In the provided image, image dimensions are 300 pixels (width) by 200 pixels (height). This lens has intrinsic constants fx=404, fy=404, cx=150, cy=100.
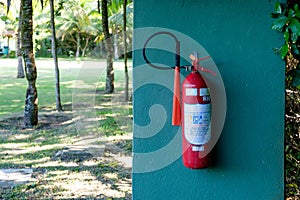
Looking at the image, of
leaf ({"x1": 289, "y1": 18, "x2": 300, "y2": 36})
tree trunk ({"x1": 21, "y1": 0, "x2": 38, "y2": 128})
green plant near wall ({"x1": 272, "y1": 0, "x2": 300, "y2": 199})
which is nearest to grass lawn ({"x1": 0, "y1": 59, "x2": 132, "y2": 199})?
tree trunk ({"x1": 21, "y1": 0, "x2": 38, "y2": 128})

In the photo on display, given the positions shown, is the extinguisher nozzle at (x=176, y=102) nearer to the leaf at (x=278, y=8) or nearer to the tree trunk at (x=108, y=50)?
the leaf at (x=278, y=8)

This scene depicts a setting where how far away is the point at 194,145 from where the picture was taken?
7.13 feet

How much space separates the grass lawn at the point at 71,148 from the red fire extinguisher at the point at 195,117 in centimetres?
193

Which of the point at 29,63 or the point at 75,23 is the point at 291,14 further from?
the point at 75,23

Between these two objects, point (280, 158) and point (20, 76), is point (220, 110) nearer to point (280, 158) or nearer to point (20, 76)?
point (280, 158)

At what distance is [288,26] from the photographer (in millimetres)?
1969

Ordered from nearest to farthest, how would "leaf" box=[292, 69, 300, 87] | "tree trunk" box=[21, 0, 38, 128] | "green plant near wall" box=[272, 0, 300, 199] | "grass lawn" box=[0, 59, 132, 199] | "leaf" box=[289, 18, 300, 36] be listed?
1. "leaf" box=[289, 18, 300, 36]
2. "green plant near wall" box=[272, 0, 300, 199]
3. "leaf" box=[292, 69, 300, 87]
4. "grass lawn" box=[0, 59, 132, 199]
5. "tree trunk" box=[21, 0, 38, 128]

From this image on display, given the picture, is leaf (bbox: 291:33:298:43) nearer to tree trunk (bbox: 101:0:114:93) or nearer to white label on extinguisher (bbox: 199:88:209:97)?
white label on extinguisher (bbox: 199:88:209:97)

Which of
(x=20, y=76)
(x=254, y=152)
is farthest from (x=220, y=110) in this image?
(x=20, y=76)

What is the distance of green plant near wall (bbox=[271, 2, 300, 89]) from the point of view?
1952 millimetres

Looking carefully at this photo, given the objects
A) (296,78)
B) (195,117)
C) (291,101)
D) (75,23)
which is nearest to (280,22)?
(296,78)

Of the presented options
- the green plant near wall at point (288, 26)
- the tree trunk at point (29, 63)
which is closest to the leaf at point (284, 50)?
the green plant near wall at point (288, 26)

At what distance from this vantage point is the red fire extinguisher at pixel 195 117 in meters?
2.14

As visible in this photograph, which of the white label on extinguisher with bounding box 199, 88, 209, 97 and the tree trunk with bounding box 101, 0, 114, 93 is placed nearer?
the white label on extinguisher with bounding box 199, 88, 209, 97
